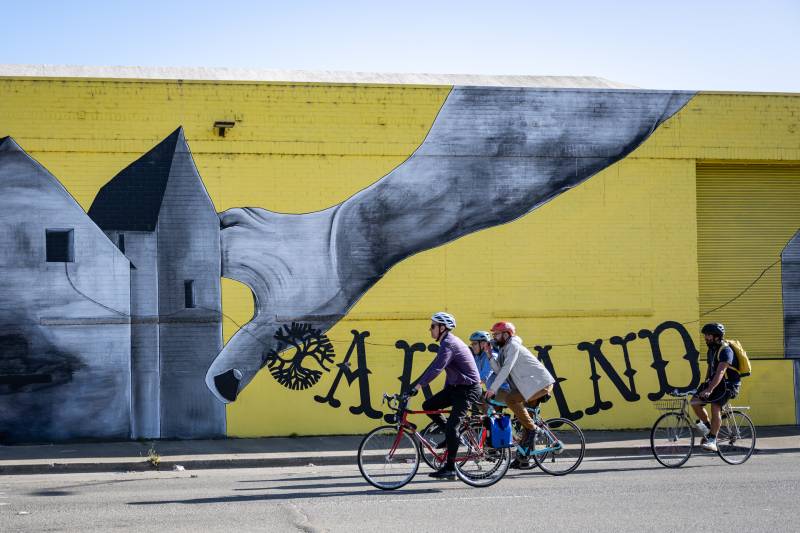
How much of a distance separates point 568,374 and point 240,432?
5659mm

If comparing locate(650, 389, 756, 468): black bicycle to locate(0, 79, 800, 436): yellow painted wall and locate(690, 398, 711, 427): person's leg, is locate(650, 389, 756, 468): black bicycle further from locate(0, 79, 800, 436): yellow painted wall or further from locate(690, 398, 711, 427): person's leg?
locate(0, 79, 800, 436): yellow painted wall

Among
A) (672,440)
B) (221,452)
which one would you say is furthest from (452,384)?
(221,452)

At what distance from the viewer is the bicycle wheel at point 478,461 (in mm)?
11641

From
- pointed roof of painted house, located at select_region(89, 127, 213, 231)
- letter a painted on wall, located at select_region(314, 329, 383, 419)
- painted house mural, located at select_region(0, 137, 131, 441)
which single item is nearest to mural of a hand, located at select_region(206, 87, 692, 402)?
letter a painted on wall, located at select_region(314, 329, 383, 419)

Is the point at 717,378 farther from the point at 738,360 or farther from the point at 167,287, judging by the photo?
the point at 167,287

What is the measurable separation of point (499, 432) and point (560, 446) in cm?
111

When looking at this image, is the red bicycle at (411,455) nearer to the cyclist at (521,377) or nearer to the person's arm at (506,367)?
the person's arm at (506,367)

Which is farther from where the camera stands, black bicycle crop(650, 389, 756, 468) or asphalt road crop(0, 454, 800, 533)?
black bicycle crop(650, 389, 756, 468)

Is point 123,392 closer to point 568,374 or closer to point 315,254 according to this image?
point 315,254

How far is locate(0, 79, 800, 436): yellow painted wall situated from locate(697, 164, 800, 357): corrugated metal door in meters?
0.55

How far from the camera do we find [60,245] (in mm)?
16531

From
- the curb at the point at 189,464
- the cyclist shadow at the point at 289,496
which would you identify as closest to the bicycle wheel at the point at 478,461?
the cyclist shadow at the point at 289,496

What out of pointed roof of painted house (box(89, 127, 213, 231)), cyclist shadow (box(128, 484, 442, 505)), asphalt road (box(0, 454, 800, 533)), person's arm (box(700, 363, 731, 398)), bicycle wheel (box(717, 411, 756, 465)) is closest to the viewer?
asphalt road (box(0, 454, 800, 533))

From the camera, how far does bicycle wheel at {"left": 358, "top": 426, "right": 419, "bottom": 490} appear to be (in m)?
11.3
